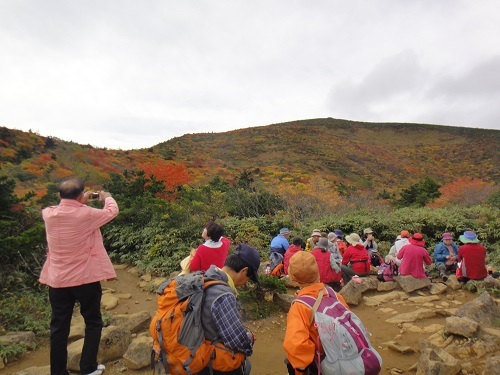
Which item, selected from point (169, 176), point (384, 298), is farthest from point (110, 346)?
point (169, 176)

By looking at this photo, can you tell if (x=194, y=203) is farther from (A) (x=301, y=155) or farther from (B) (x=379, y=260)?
(A) (x=301, y=155)

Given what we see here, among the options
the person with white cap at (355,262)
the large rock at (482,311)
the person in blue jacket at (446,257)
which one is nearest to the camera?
the large rock at (482,311)

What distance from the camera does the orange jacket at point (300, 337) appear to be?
2.16 metres

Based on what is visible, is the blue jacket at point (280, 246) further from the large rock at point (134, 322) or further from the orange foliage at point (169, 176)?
the orange foliage at point (169, 176)

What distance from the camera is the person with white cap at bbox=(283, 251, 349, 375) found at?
216 cm

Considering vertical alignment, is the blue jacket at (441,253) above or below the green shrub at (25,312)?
above

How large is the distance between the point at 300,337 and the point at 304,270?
426 mm

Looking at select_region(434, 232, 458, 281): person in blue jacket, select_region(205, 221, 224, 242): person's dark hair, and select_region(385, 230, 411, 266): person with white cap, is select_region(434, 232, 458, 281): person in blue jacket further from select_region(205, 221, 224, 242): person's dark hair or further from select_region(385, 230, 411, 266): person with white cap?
select_region(205, 221, 224, 242): person's dark hair

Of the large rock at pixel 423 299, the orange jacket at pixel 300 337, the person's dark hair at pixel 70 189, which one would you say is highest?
the person's dark hair at pixel 70 189

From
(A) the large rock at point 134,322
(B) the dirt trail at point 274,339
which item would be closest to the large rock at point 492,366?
(B) the dirt trail at point 274,339

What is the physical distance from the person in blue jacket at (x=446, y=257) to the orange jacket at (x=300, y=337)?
598cm

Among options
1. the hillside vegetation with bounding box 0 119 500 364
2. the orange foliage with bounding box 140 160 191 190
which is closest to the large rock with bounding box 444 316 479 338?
the hillside vegetation with bounding box 0 119 500 364

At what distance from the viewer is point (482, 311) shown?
4469 millimetres

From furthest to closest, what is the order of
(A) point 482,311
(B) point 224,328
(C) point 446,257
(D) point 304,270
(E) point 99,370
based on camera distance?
(C) point 446,257 < (A) point 482,311 < (E) point 99,370 < (D) point 304,270 < (B) point 224,328
